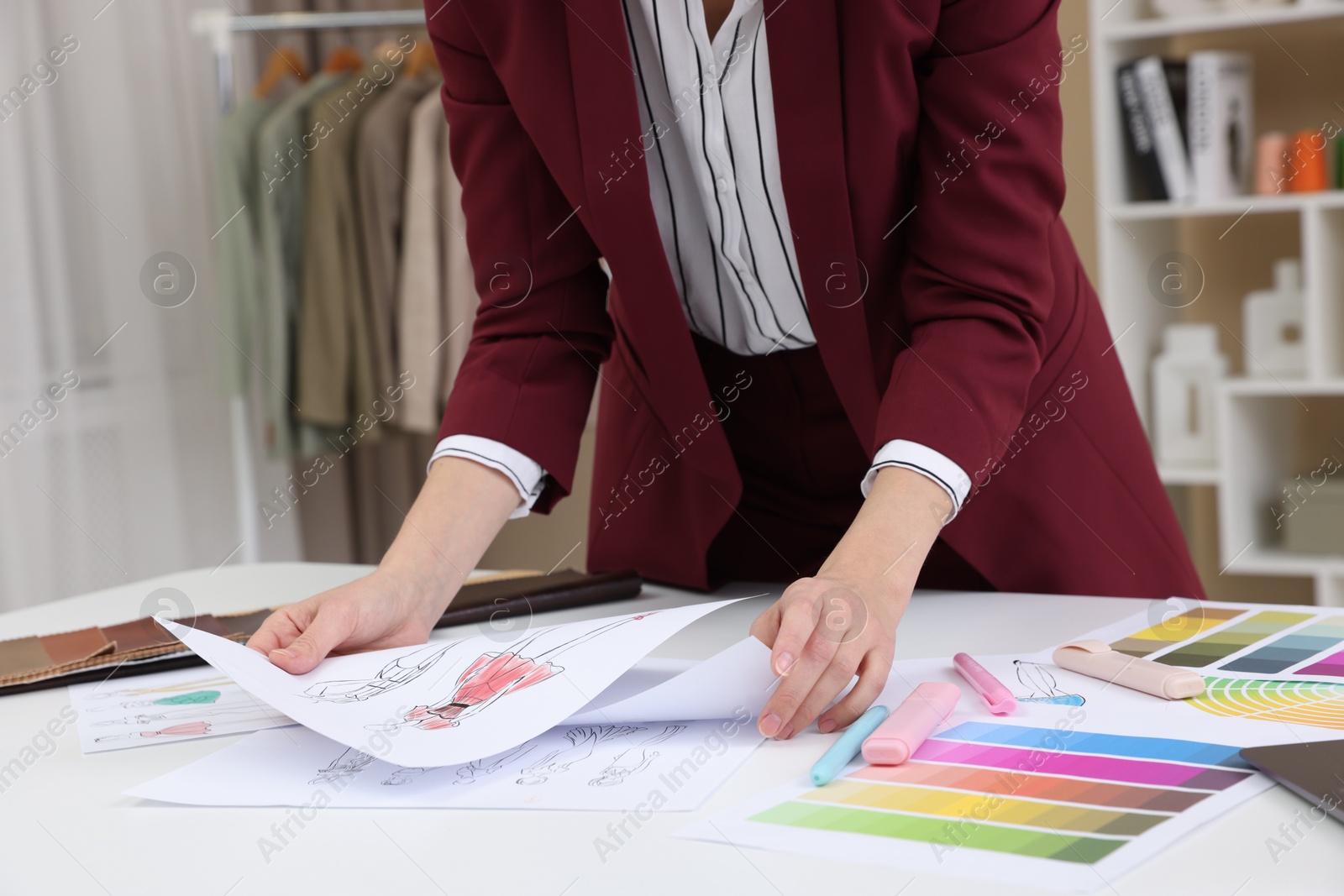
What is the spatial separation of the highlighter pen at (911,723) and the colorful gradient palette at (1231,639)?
0.49 ft

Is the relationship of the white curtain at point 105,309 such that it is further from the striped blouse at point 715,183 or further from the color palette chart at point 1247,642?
the color palette chart at point 1247,642

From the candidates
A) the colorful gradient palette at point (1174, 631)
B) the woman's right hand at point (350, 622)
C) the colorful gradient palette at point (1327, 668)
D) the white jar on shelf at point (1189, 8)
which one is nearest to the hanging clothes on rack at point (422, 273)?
the white jar on shelf at point (1189, 8)

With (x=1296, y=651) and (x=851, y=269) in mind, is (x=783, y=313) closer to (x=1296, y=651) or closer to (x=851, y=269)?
(x=851, y=269)

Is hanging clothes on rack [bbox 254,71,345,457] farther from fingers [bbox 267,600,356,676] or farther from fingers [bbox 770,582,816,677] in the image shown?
fingers [bbox 770,582,816,677]

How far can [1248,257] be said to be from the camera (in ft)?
7.68

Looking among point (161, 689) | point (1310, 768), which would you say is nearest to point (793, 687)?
point (1310, 768)

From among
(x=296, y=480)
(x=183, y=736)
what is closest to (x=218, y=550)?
(x=296, y=480)

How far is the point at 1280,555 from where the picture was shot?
83.0 inches

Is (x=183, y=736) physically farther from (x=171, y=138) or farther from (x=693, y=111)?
(x=171, y=138)

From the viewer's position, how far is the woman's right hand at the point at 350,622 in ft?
2.37

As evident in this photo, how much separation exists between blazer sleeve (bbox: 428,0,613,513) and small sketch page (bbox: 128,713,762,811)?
0.34 metres

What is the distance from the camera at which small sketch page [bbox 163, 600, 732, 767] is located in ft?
1.93

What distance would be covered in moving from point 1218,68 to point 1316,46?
0.98ft

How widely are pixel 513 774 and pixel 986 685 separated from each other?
0.84 feet
